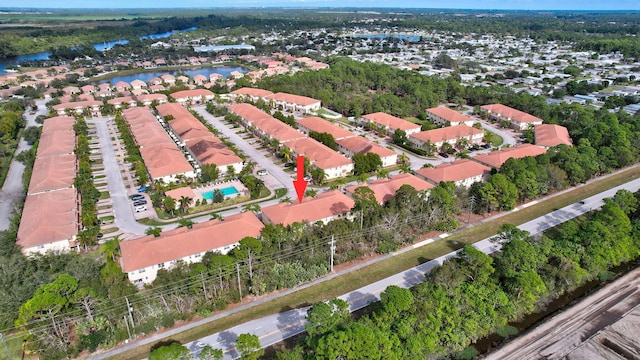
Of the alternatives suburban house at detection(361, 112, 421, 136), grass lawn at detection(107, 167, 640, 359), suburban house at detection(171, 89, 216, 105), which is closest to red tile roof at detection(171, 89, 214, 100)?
suburban house at detection(171, 89, 216, 105)

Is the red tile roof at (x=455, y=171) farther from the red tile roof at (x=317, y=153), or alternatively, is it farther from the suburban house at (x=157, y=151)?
the suburban house at (x=157, y=151)

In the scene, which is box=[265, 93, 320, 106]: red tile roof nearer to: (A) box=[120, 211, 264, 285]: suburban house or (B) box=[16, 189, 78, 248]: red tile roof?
(B) box=[16, 189, 78, 248]: red tile roof

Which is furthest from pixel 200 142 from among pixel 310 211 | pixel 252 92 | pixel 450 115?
pixel 450 115

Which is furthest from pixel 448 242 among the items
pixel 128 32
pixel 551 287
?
pixel 128 32

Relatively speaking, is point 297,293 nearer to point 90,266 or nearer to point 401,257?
point 401,257

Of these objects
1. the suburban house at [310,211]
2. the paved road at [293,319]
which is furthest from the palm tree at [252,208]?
the paved road at [293,319]

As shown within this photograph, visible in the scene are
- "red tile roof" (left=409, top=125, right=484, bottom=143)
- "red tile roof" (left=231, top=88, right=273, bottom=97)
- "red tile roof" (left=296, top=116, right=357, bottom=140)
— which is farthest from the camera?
"red tile roof" (left=231, top=88, right=273, bottom=97)

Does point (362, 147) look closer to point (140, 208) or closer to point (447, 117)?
point (447, 117)

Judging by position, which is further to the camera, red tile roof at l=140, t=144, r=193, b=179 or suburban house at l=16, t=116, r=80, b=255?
red tile roof at l=140, t=144, r=193, b=179
